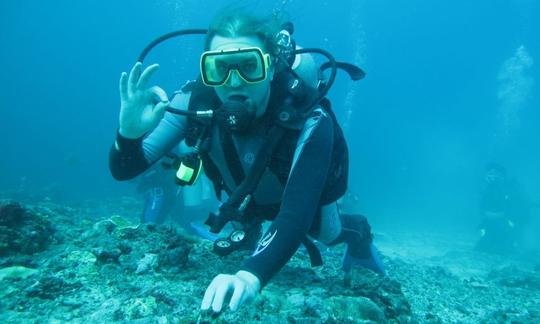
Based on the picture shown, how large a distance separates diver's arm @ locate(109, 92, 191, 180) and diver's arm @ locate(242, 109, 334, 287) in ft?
4.43

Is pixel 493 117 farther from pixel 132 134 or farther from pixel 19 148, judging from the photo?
pixel 132 134

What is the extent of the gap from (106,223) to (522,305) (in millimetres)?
5360

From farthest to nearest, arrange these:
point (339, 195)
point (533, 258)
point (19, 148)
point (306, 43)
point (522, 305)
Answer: point (306, 43)
point (19, 148)
point (533, 258)
point (522, 305)
point (339, 195)

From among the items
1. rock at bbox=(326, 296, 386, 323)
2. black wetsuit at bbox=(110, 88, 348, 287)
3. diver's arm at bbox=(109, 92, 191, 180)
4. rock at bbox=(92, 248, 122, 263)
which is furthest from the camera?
diver's arm at bbox=(109, 92, 191, 180)

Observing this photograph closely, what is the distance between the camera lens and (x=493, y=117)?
126 m

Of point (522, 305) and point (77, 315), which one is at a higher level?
point (522, 305)

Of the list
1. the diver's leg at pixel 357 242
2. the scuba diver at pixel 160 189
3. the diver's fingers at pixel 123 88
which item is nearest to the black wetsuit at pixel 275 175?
the diver's fingers at pixel 123 88

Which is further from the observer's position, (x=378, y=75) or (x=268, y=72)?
(x=378, y=75)

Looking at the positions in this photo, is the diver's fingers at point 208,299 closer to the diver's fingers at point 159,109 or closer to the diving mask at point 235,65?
the diver's fingers at point 159,109

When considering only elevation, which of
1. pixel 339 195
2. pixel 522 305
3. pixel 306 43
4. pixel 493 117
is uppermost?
pixel 493 117

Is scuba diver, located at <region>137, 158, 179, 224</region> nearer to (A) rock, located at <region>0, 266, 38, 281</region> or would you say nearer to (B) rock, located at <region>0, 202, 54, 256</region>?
(B) rock, located at <region>0, 202, 54, 256</region>

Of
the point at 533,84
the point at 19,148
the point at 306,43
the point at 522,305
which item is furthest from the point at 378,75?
the point at 522,305

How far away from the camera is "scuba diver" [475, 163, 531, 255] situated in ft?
46.9

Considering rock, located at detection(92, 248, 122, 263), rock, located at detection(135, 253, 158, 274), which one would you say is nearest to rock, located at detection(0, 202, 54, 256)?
rock, located at detection(92, 248, 122, 263)
